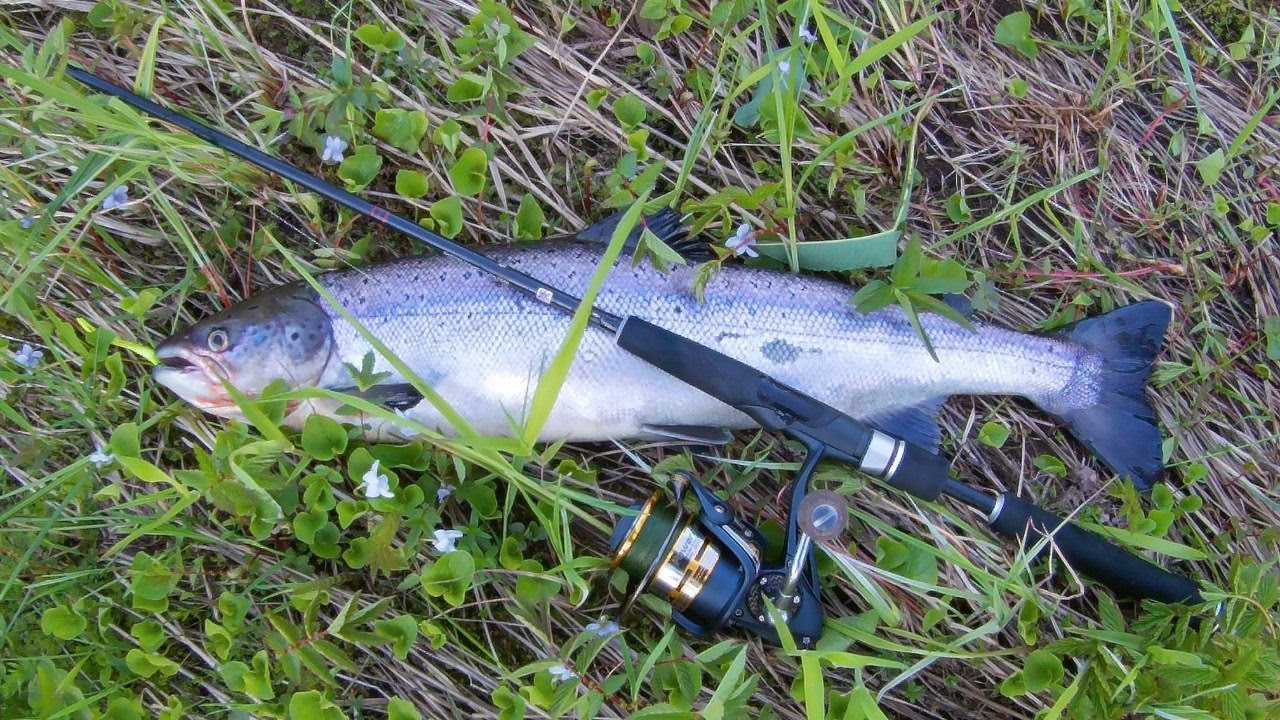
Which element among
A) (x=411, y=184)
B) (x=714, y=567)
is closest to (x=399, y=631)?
(x=714, y=567)

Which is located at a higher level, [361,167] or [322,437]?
[361,167]

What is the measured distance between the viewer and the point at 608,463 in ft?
8.54

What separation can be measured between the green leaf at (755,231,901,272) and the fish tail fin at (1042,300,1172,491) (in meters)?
0.75

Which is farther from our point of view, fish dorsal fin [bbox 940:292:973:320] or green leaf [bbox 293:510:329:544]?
fish dorsal fin [bbox 940:292:973:320]

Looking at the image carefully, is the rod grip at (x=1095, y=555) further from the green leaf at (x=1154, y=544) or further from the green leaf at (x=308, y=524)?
the green leaf at (x=308, y=524)

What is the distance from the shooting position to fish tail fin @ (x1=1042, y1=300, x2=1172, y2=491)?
8.36 feet

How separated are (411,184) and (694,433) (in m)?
1.27

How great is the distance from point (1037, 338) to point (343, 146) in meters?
2.46

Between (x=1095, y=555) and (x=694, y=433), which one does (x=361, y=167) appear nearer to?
(x=694, y=433)

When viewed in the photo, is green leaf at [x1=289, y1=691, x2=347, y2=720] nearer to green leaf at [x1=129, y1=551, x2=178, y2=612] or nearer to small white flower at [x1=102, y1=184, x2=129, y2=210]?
green leaf at [x1=129, y1=551, x2=178, y2=612]

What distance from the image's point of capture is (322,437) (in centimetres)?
215

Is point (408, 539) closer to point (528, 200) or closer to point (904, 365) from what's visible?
point (528, 200)

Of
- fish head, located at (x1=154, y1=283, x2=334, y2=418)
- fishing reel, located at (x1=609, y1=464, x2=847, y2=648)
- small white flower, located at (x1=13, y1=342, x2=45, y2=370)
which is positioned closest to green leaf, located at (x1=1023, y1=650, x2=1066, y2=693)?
fishing reel, located at (x1=609, y1=464, x2=847, y2=648)

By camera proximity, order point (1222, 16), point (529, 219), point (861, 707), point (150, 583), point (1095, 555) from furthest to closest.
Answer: point (1222, 16), point (529, 219), point (1095, 555), point (150, 583), point (861, 707)
